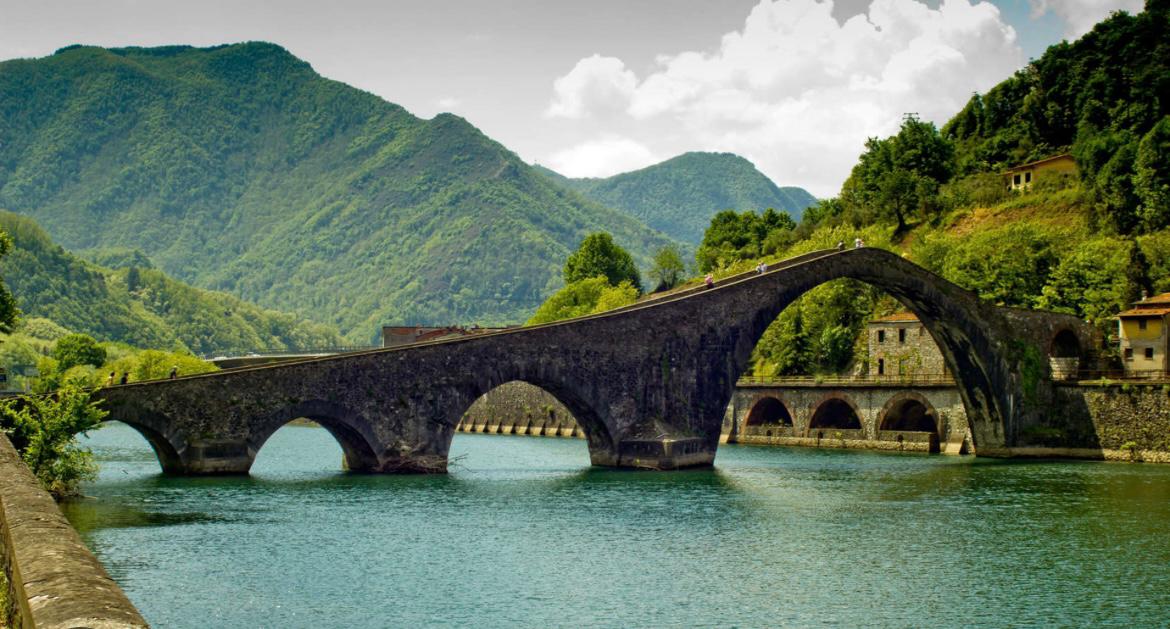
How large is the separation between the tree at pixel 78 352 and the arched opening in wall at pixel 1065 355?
82669mm

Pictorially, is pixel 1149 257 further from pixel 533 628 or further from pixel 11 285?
pixel 11 285

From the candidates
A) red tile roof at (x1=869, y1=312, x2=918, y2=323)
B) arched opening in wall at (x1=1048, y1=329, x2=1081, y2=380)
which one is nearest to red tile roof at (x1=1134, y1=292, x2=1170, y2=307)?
arched opening in wall at (x1=1048, y1=329, x2=1081, y2=380)

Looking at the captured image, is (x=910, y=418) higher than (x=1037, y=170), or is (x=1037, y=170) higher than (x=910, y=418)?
(x=1037, y=170)

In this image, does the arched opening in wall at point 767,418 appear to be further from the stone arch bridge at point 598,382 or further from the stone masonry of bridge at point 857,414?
the stone arch bridge at point 598,382

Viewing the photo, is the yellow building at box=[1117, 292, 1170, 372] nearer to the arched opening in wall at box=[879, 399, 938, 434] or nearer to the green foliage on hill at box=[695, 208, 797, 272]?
the arched opening in wall at box=[879, 399, 938, 434]

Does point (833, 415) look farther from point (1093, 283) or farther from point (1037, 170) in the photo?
point (1037, 170)

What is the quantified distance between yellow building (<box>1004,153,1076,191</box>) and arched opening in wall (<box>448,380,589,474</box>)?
3876 cm

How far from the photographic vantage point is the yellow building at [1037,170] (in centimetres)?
9381

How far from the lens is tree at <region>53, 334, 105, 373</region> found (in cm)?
11394

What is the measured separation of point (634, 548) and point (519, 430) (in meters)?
62.2

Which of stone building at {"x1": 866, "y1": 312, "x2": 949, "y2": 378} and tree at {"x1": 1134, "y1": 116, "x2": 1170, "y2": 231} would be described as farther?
tree at {"x1": 1134, "y1": 116, "x2": 1170, "y2": 231}

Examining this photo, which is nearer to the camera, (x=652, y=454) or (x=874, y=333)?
(x=652, y=454)

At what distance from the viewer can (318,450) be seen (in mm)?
76812

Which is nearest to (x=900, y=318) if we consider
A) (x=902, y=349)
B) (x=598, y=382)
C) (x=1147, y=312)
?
(x=902, y=349)
